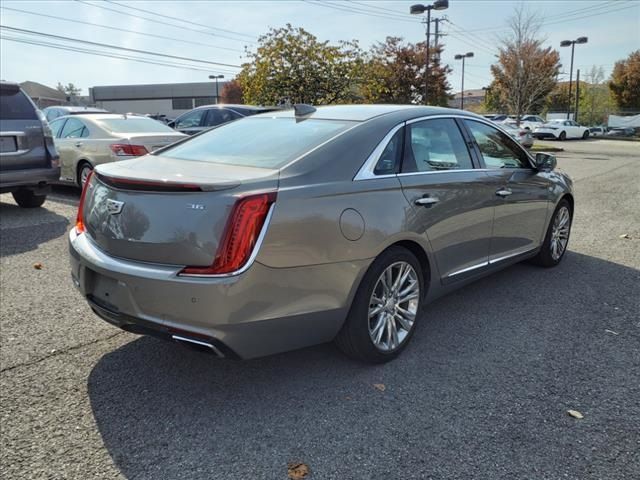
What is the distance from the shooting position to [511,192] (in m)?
4.57

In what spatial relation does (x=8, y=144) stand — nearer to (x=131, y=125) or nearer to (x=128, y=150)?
(x=128, y=150)

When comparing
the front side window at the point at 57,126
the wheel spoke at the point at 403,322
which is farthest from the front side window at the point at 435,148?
the front side window at the point at 57,126

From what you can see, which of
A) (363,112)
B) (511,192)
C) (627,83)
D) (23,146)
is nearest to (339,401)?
(363,112)

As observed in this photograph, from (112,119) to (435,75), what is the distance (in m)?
30.2

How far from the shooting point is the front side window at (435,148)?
145 inches

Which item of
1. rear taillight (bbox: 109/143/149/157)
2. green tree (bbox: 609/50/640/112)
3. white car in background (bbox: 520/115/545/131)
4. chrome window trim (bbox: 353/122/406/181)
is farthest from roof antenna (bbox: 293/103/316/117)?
green tree (bbox: 609/50/640/112)

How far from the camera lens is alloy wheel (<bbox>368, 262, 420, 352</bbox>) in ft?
10.9

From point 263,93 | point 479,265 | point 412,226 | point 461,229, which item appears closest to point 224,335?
point 412,226

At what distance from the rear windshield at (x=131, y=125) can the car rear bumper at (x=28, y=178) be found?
4.81 feet

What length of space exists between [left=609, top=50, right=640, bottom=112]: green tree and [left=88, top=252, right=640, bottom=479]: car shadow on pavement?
5327 cm

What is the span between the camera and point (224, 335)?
2660mm

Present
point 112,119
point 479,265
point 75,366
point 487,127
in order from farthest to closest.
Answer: point 112,119 → point 487,127 → point 479,265 → point 75,366

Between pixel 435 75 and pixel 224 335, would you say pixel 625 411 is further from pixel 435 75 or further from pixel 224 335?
pixel 435 75

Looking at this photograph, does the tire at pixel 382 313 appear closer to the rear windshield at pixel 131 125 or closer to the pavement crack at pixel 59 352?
the pavement crack at pixel 59 352
